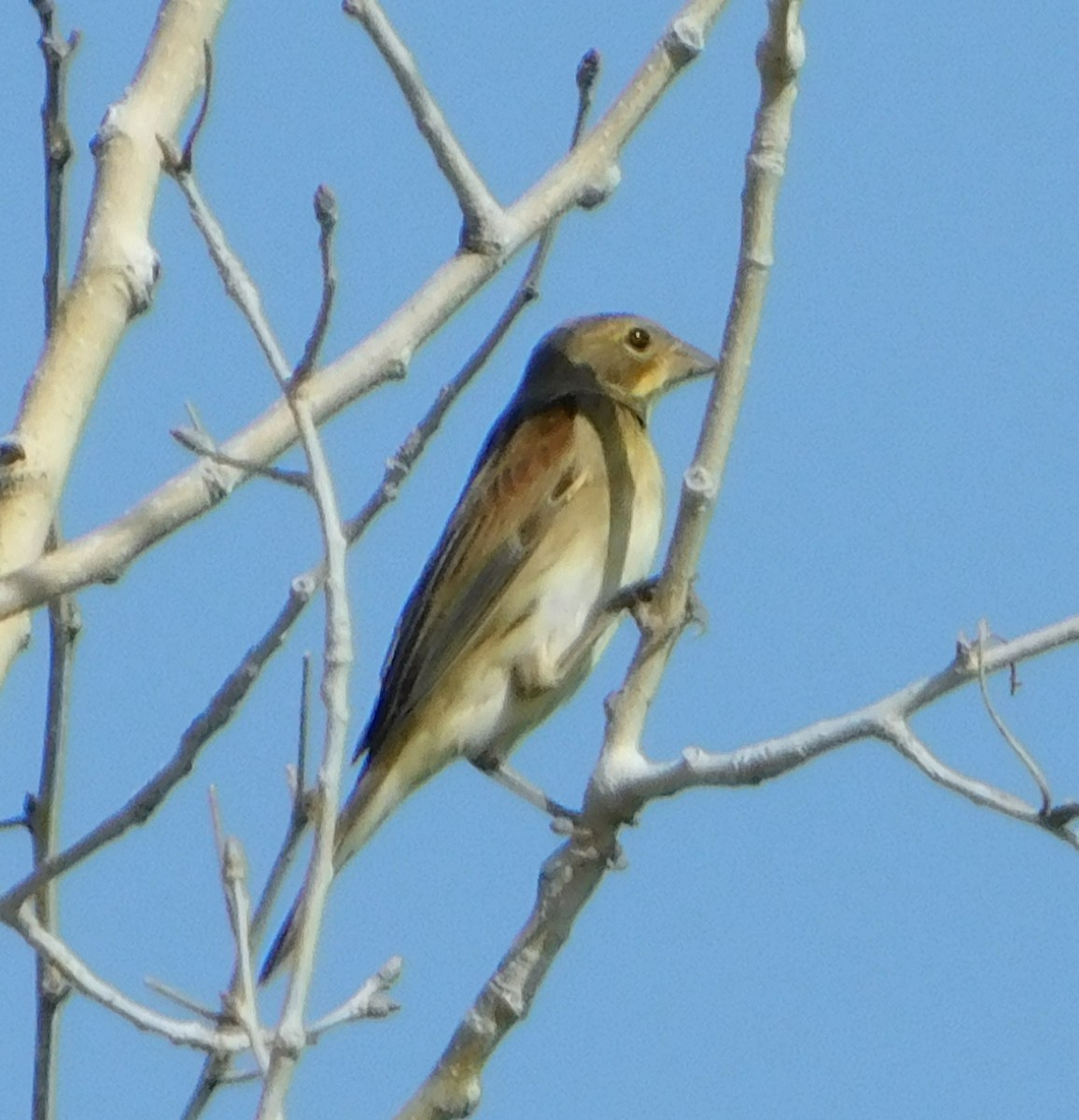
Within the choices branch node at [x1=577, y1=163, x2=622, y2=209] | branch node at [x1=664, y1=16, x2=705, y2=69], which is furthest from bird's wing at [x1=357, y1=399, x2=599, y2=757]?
branch node at [x1=664, y1=16, x2=705, y2=69]

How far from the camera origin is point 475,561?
27.3 feet

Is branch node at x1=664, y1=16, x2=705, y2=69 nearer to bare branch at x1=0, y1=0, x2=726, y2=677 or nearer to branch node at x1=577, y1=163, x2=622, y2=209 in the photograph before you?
bare branch at x1=0, y1=0, x2=726, y2=677

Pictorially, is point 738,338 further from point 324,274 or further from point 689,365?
point 689,365

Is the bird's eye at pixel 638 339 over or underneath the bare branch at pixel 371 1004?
over

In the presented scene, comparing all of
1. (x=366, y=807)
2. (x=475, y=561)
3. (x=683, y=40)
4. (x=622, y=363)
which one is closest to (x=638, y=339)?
(x=622, y=363)

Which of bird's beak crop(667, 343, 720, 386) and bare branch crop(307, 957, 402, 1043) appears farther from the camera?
bird's beak crop(667, 343, 720, 386)

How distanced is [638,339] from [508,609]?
57.0 inches

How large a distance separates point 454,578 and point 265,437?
10.1 feet

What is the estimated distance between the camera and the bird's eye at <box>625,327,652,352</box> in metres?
9.14

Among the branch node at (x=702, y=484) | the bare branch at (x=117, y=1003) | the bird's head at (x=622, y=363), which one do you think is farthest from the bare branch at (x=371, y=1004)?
the bird's head at (x=622, y=363)

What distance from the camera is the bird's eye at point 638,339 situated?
9141 mm

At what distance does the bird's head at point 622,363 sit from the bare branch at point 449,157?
3.45 meters

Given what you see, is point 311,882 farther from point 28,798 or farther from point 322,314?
point 28,798

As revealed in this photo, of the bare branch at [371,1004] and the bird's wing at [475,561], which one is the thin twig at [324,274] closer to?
the bare branch at [371,1004]
